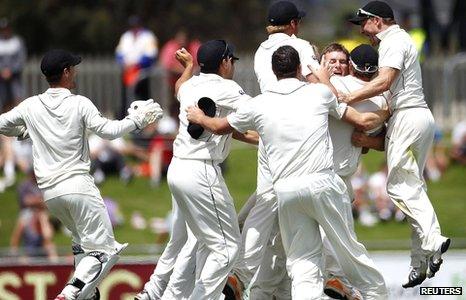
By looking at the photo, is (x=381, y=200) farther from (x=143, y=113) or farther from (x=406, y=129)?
(x=143, y=113)

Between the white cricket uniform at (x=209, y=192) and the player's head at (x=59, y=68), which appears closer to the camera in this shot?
the white cricket uniform at (x=209, y=192)

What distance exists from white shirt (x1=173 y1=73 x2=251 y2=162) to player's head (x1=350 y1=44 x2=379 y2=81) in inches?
43.5

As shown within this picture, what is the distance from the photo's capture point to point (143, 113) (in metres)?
13.6

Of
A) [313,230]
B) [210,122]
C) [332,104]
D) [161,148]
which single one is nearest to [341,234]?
[313,230]

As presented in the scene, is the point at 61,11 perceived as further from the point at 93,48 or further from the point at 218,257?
the point at 218,257

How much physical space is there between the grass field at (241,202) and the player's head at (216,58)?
9.45m

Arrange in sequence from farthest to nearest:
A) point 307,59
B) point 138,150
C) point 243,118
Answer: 1. point 138,150
2. point 307,59
3. point 243,118

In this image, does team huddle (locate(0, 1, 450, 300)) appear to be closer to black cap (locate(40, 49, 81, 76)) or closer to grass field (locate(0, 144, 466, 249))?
black cap (locate(40, 49, 81, 76))

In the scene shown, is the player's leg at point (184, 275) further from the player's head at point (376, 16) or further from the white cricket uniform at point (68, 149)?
the player's head at point (376, 16)

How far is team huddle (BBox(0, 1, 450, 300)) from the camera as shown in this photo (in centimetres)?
1307

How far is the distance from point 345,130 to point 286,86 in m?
0.96

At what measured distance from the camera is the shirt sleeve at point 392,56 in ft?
44.1

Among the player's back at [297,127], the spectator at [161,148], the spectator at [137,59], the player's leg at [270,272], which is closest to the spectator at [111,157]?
the spectator at [161,148]

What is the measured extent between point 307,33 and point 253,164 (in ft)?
61.2
